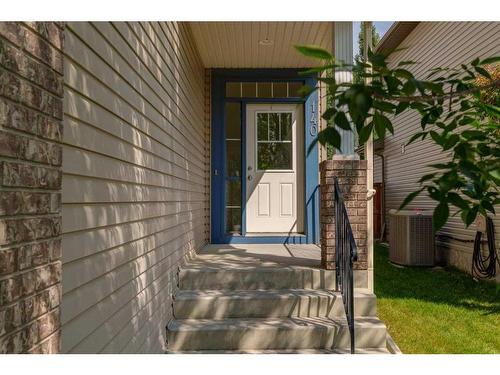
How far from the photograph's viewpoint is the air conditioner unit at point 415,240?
7.60m

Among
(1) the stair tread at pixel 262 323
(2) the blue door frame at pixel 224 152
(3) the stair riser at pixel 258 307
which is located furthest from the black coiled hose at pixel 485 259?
(3) the stair riser at pixel 258 307

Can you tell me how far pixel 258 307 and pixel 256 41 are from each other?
9.17ft

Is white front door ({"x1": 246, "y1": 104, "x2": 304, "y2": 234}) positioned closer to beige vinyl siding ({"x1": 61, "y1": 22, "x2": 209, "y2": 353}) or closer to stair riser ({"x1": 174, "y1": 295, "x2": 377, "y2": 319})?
beige vinyl siding ({"x1": 61, "y1": 22, "x2": 209, "y2": 353})

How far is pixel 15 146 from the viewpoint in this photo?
1.23 metres

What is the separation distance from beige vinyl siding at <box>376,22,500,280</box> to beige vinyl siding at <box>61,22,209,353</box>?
3.54 meters

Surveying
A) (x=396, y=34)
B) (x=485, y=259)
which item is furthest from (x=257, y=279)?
(x=396, y=34)

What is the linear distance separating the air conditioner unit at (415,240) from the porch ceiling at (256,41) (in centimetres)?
344

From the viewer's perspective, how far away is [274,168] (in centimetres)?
606

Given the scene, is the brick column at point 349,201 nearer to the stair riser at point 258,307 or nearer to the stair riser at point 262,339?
the stair riser at point 258,307

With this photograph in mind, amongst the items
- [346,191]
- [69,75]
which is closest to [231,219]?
[346,191]

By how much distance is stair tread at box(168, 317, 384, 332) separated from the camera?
337 cm

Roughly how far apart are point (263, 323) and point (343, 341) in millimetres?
590

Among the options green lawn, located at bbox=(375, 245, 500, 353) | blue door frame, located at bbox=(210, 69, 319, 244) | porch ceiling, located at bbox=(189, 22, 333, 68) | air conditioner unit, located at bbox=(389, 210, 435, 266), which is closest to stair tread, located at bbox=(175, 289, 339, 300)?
green lawn, located at bbox=(375, 245, 500, 353)
